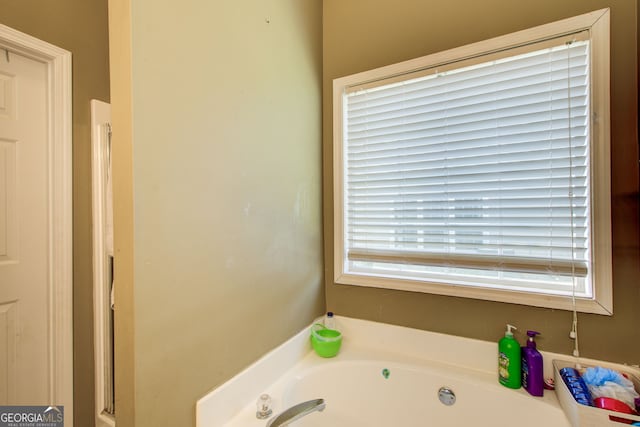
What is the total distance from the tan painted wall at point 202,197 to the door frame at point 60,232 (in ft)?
3.29

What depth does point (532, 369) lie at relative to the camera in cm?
112

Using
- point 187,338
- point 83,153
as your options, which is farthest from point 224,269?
point 83,153

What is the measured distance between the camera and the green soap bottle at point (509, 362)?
1153mm

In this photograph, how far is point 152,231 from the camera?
757mm

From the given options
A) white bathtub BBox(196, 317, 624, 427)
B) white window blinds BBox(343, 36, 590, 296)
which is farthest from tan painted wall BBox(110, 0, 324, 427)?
white window blinds BBox(343, 36, 590, 296)

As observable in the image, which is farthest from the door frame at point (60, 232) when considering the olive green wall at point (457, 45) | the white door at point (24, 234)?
the olive green wall at point (457, 45)

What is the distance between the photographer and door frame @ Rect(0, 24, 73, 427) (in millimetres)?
1376

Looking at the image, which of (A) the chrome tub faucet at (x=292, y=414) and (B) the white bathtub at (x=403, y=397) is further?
(B) the white bathtub at (x=403, y=397)

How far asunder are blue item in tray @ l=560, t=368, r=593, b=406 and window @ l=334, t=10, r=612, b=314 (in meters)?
0.25

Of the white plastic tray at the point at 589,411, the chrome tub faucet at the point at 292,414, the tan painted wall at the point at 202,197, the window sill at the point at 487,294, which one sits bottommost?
the chrome tub faucet at the point at 292,414

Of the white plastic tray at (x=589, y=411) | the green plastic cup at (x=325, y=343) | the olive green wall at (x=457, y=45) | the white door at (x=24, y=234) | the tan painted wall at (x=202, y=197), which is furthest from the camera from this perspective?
the green plastic cup at (x=325, y=343)

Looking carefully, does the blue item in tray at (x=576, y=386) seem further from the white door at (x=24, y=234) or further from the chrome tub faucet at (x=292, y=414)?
the white door at (x=24, y=234)

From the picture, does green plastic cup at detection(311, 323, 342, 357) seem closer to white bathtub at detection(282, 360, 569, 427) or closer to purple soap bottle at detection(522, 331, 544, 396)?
white bathtub at detection(282, 360, 569, 427)

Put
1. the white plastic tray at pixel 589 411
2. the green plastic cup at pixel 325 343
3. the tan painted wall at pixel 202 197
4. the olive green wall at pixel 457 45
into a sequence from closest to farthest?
the tan painted wall at pixel 202 197 → the white plastic tray at pixel 589 411 → the olive green wall at pixel 457 45 → the green plastic cup at pixel 325 343
